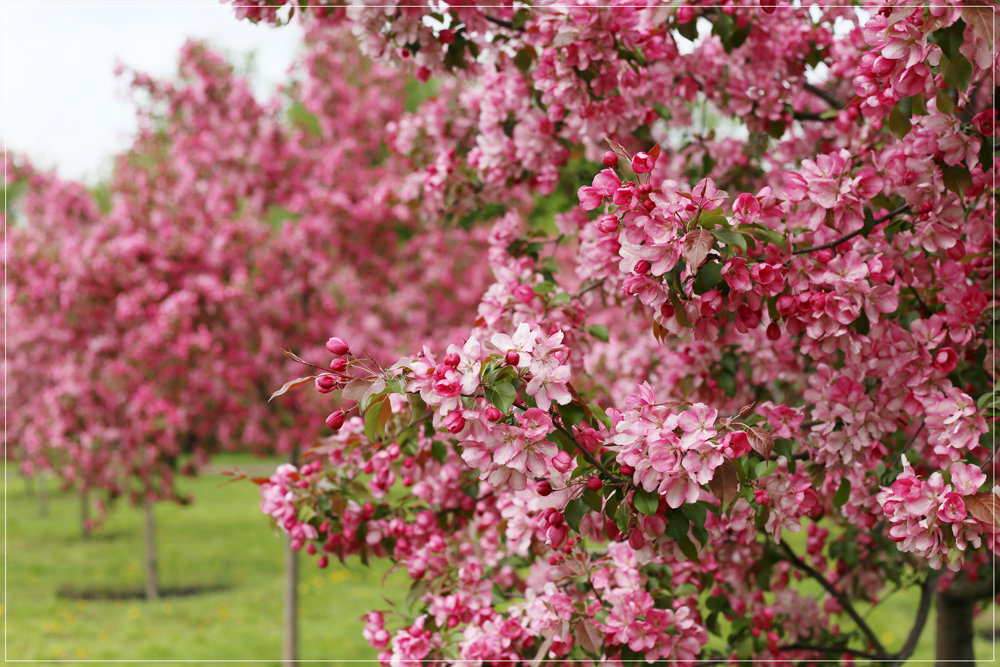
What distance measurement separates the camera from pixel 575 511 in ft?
6.17

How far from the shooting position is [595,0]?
2570mm

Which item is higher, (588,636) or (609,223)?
(609,223)

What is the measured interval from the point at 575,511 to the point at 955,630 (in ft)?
9.25

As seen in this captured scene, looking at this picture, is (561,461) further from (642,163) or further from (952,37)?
(952,37)

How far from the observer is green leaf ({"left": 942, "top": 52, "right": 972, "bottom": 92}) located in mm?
1877

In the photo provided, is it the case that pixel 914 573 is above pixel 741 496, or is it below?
below

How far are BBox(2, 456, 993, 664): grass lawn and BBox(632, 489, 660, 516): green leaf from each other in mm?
3368

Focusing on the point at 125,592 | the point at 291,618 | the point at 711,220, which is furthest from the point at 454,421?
the point at 125,592

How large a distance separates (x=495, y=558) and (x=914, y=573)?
179 cm

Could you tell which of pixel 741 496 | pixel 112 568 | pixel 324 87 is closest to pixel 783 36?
pixel 741 496

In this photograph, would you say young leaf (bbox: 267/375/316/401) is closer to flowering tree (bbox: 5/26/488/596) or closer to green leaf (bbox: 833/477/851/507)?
green leaf (bbox: 833/477/851/507)

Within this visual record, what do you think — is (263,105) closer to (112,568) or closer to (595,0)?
(595,0)

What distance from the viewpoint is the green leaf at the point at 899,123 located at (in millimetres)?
2168

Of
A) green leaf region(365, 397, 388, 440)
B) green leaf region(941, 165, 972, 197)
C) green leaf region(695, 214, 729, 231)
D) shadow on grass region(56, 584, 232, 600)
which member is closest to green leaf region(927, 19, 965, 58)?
green leaf region(941, 165, 972, 197)
